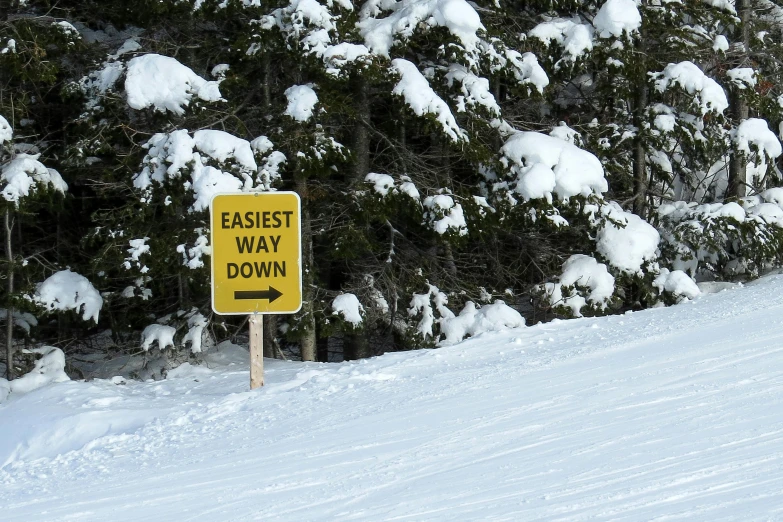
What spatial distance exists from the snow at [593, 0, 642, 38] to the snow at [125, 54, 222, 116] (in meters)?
5.11

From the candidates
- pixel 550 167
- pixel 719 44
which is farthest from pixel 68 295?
pixel 719 44

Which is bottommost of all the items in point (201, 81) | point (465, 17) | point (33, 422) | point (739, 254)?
point (33, 422)

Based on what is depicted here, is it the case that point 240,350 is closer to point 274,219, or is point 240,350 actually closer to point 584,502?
point 274,219

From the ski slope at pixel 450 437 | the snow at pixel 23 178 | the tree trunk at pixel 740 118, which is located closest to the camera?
the ski slope at pixel 450 437

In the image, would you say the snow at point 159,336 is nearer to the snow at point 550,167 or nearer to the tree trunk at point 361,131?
the tree trunk at point 361,131

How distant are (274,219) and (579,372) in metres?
2.50

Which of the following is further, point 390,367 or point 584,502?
point 390,367

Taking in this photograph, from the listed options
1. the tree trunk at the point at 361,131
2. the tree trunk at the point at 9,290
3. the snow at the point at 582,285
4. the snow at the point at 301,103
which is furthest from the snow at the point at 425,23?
the tree trunk at the point at 9,290

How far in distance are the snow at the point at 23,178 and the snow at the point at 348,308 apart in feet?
11.6

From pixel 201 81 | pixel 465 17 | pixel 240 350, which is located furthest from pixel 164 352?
pixel 465 17

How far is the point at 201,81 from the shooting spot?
9.46m

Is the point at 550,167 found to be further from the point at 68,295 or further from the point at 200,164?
the point at 68,295

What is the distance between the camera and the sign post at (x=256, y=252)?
6.49 meters

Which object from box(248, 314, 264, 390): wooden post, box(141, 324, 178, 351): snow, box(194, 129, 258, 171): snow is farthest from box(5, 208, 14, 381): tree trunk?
box(248, 314, 264, 390): wooden post
